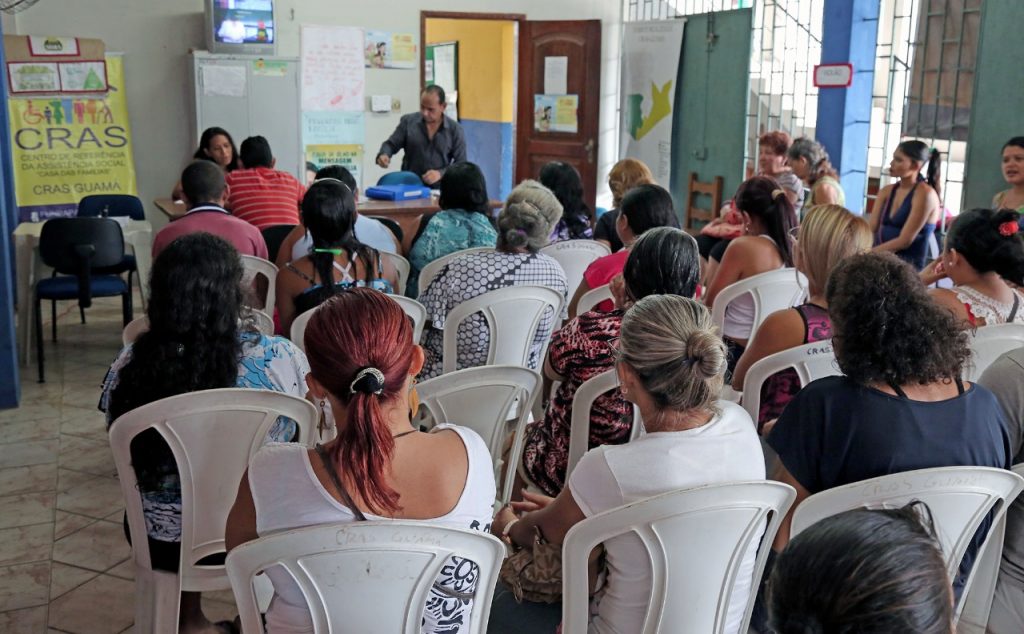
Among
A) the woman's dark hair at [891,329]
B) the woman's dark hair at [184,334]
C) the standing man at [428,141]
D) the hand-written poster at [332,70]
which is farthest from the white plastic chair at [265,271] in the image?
the hand-written poster at [332,70]

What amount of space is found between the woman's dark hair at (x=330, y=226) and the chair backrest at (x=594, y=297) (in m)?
0.77

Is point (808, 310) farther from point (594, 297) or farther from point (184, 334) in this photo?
point (184, 334)

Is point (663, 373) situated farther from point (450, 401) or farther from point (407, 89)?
point (407, 89)

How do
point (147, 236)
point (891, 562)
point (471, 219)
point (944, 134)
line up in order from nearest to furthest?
point (891, 562) < point (471, 219) < point (147, 236) < point (944, 134)

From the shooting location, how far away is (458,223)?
4.37 meters

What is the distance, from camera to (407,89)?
8711mm

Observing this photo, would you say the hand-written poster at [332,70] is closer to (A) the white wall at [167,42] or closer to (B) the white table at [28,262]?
(A) the white wall at [167,42]

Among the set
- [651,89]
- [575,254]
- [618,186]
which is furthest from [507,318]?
[651,89]

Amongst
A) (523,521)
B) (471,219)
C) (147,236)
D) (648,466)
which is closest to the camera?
(648,466)

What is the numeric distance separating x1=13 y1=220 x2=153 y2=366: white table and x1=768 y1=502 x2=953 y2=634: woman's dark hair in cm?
502

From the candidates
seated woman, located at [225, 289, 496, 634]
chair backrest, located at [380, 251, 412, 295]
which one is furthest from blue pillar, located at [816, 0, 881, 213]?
seated woman, located at [225, 289, 496, 634]

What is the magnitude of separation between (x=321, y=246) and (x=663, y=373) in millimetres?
1819

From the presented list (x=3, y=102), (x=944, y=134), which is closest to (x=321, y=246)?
(x=3, y=102)

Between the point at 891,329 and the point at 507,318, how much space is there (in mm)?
1551
